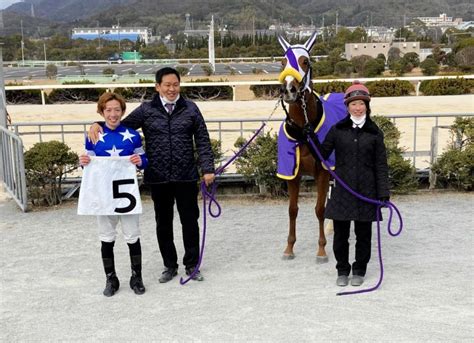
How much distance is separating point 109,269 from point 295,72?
215 centimetres

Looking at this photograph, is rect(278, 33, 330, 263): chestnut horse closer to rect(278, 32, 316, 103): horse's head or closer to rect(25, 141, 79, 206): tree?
rect(278, 32, 316, 103): horse's head

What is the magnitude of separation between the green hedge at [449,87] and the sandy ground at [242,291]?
52.9 ft

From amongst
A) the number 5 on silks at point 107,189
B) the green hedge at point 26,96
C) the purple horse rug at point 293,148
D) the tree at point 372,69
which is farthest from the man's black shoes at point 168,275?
the tree at point 372,69

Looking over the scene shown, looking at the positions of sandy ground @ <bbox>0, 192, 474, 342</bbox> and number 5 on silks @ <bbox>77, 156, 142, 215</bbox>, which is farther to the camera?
number 5 on silks @ <bbox>77, 156, 142, 215</bbox>

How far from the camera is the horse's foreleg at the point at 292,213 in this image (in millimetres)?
5070

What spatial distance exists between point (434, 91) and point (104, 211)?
63.8 feet

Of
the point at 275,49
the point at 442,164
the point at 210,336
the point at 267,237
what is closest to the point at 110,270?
the point at 210,336

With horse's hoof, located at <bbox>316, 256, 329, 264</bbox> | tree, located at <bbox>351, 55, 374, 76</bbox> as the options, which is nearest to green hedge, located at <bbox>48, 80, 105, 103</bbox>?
horse's hoof, located at <bbox>316, 256, 329, 264</bbox>

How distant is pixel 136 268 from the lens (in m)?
4.46

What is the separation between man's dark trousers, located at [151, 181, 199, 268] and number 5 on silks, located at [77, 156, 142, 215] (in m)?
0.32

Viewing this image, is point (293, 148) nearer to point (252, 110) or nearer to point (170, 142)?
point (170, 142)

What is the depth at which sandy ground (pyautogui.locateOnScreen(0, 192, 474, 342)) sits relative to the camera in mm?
3756

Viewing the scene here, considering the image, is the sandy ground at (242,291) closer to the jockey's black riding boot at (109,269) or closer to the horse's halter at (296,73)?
the jockey's black riding boot at (109,269)

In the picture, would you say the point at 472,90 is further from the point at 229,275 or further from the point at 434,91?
the point at 229,275
